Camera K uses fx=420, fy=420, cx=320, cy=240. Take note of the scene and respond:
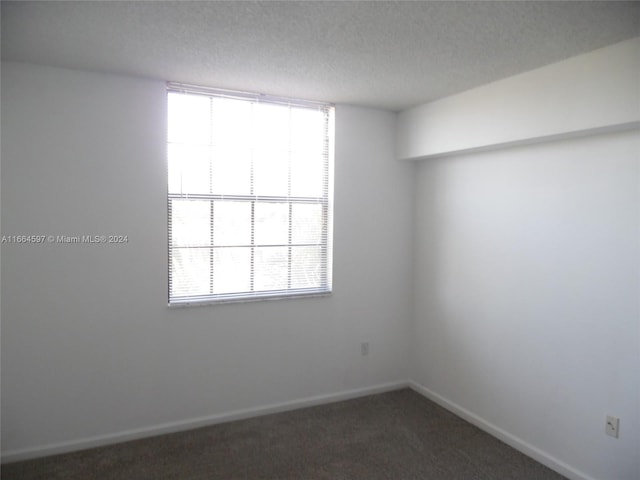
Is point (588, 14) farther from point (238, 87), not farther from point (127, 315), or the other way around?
point (127, 315)

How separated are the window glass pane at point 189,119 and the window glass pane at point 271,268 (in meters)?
0.97

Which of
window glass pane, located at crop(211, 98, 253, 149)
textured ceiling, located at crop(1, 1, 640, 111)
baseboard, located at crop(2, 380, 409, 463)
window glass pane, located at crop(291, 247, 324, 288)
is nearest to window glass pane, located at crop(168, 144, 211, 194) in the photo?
window glass pane, located at crop(211, 98, 253, 149)

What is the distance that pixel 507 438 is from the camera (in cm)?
293

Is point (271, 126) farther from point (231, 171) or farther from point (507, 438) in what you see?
point (507, 438)

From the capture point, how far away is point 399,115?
12.2 ft

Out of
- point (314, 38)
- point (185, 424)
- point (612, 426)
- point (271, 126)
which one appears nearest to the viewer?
point (314, 38)

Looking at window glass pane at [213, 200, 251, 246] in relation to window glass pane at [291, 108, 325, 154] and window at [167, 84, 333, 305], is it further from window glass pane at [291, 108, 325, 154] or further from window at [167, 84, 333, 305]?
window glass pane at [291, 108, 325, 154]

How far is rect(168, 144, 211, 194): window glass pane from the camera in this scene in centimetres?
305

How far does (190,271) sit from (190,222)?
365 mm

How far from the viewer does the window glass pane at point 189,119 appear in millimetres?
3039

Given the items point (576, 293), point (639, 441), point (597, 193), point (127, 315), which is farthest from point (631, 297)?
point (127, 315)

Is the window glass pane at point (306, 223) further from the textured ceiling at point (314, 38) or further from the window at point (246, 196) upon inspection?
the textured ceiling at point (314, 38)

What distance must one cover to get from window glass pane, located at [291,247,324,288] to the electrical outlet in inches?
84.5

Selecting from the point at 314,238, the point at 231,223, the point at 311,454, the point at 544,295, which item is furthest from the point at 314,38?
the point at 311,454
